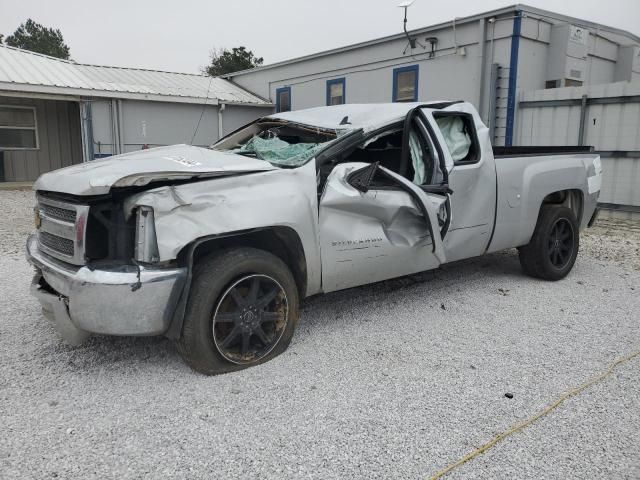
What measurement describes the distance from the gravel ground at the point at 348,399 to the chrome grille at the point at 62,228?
76 cm

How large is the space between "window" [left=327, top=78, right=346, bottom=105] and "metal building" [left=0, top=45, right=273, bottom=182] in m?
3.36

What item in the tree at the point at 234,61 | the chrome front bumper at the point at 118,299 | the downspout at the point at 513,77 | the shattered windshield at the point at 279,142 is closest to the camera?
the chrome front bumper at the point at 118,299

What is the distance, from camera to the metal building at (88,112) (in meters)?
14.8

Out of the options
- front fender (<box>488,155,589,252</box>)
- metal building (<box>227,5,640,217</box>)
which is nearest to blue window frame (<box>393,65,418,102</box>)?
metal building (<box>227,5,640,217</box>)

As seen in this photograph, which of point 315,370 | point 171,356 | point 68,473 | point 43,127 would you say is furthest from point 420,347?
point 43,127

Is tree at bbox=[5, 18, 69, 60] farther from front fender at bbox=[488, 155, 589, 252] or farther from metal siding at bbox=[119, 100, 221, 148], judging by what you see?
front fender at bbox=[488, 155, 589, 252]

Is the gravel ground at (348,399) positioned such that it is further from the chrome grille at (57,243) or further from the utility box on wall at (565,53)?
the utility box on wall at (565,53)

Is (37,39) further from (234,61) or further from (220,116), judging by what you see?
(220,116)

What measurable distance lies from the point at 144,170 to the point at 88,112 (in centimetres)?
1360

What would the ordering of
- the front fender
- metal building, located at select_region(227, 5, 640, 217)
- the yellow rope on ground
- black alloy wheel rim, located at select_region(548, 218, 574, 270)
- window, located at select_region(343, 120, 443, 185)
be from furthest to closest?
metal building, located at select_region(227, 5, 640, 217) → black alloy wheel rim, located at select_region(548, 218, 574, 270) → the front fender → window, located at select_region(343, 120, 443, 185) → the yellow rope on ground

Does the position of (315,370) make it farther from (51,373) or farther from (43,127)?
(43,127)

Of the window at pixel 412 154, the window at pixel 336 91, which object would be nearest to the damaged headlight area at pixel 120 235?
the window at pixel 412 154

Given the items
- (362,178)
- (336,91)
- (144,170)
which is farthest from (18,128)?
(362,178)

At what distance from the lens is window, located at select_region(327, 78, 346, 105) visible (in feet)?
51.4
